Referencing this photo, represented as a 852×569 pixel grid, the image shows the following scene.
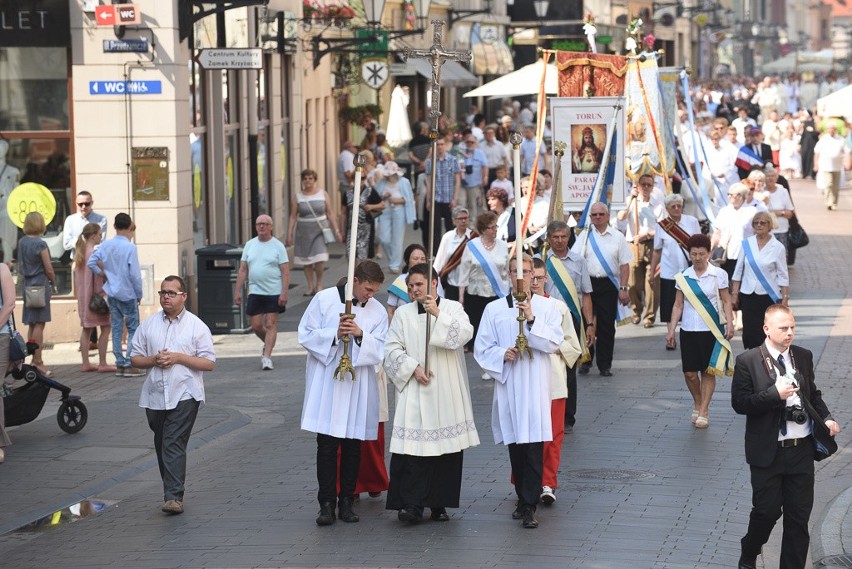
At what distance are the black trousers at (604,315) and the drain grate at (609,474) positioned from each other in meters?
4.33

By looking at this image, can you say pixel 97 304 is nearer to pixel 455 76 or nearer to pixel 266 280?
pixel 266 280

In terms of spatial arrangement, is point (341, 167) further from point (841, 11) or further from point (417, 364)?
point (841, 11)

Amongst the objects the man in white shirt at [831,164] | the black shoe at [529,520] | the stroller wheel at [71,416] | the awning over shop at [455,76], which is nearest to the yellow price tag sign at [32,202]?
the stroller wheel at [71,416]

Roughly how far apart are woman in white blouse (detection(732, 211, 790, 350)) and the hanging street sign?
14953 mm

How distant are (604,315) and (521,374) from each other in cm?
577

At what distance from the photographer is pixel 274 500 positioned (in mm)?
11492

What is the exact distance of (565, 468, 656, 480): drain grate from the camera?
1198 cm

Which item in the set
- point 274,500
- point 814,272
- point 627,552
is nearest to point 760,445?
point 627,552

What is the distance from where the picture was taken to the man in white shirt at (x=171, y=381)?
11094 mm

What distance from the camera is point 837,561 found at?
387 inches

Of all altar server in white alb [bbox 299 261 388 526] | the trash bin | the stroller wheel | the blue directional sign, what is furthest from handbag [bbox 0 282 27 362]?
the blue directional sign

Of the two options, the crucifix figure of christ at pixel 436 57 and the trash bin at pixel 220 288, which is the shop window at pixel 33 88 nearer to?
the trash bin at pixel 220 288

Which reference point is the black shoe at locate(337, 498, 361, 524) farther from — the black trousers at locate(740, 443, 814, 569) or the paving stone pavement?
the black trousers at locate(740, 443, 814, 569)

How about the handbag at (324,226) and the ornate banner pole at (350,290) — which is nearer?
the ornate banner pole at (350,290)
